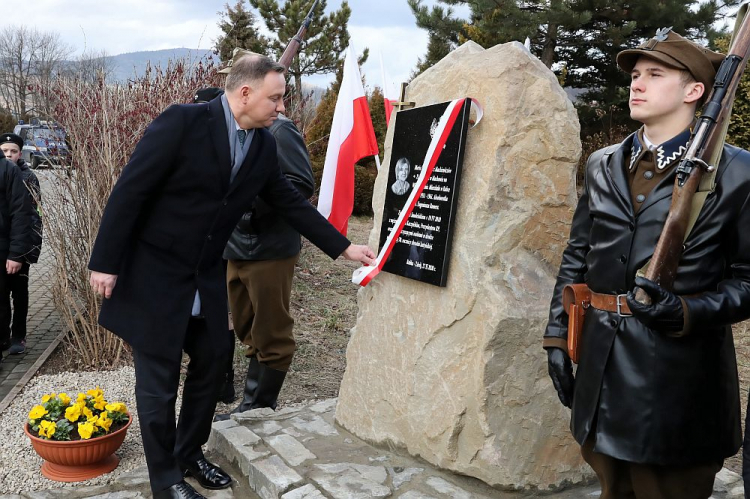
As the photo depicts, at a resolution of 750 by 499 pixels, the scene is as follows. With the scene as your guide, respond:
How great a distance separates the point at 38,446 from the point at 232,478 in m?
1.01

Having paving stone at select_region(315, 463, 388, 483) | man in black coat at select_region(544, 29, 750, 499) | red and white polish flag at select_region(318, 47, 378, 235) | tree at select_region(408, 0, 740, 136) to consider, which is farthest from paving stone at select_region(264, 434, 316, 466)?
tree at select_region(408, 0, 740, 136)

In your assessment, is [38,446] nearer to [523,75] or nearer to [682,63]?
[523,75]

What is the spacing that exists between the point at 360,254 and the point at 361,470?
42.6 inches

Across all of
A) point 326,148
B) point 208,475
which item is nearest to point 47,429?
point 208,475

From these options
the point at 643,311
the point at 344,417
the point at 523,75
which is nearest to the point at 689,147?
the point at 643,311

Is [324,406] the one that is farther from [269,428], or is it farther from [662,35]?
[662,35]

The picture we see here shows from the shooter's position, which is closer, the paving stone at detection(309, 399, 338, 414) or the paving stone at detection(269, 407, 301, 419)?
the paving stone at detection(269, 407, 301, 419)

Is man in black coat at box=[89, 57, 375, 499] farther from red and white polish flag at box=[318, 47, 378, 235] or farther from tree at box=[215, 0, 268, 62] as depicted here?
tree at box=[215, 0, 268, 62]

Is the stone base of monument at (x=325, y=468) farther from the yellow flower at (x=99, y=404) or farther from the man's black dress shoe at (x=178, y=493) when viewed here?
the yellow flower at (x=99, y=404)

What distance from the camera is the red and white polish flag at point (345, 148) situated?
4.42 m

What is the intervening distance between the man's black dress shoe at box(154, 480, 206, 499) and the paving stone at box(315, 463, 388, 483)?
2.03 feet

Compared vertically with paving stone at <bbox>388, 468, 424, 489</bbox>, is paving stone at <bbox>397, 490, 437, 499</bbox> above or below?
above

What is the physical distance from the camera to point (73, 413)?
348 cm

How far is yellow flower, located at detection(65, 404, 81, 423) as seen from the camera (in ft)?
11.4
